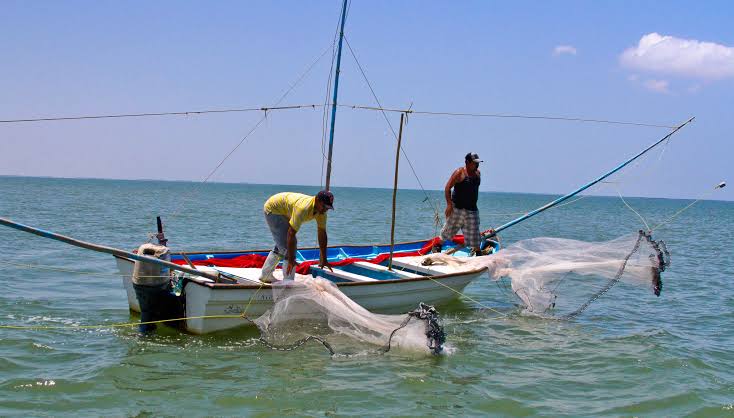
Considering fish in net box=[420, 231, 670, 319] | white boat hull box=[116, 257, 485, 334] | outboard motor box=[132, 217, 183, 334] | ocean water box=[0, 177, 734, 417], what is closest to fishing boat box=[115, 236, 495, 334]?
white boat hull box=[116, 257, 485, 334]

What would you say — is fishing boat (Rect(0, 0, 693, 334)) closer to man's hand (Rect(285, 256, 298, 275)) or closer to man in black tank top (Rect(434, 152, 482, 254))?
man's hand (Rect(285, 256, 298, 275))

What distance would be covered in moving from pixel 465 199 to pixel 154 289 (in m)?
5.44

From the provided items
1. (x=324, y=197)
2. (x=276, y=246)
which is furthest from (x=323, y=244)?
(x=324, y=197)

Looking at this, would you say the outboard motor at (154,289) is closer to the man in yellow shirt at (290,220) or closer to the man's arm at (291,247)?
the man in yellow shirt at (290,220)

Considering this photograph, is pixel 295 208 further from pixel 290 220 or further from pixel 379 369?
pixel 379 369

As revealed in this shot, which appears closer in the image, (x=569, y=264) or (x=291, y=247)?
(x=291, y=247)

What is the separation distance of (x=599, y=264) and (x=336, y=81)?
4.74 metres

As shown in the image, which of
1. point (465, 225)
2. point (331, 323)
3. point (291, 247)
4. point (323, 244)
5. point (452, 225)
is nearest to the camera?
point (331, 323)

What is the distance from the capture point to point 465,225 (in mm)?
11484

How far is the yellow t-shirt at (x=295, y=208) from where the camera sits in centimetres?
836

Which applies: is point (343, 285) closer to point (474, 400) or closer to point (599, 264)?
point (474, 400)

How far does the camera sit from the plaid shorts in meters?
11.4

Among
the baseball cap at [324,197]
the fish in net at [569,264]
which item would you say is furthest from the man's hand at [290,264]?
the fish in net at [569,264]

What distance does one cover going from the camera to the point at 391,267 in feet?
35.0
